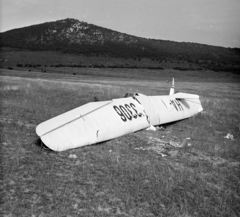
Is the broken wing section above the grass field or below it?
above

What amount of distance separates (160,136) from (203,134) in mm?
2310

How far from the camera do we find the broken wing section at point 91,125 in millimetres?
7867

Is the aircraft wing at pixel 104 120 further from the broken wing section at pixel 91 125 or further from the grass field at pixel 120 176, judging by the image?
the grass field at pixel 120 176

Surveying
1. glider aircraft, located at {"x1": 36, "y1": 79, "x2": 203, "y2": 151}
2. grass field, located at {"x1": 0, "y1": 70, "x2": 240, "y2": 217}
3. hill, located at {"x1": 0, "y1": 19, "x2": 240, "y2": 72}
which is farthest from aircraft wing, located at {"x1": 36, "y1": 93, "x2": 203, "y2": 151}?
hill, located at {"x1": 0, "y1": 19, "x2": 240, "y2": 72}

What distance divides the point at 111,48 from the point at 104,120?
241 ft

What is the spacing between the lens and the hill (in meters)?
70.3

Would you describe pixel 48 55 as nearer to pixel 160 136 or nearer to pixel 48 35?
pixel 48 35

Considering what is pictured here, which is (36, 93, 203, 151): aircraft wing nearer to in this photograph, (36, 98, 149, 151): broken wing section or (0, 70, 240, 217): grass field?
(36, 98, 149, 151): broken wing section

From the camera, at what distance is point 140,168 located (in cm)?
683

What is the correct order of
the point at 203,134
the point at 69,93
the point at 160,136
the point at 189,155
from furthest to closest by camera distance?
the point at 69,93 < the point at 203,134 < the point at 160,136 < the point at 189,155

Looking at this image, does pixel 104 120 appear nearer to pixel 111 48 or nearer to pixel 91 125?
pixel 91 125

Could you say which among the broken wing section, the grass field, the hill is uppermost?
the hill

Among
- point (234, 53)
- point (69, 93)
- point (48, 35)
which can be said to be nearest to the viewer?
point (69, 93)

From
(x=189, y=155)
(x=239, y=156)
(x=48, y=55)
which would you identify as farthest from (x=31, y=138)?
(x=48, y=55)
